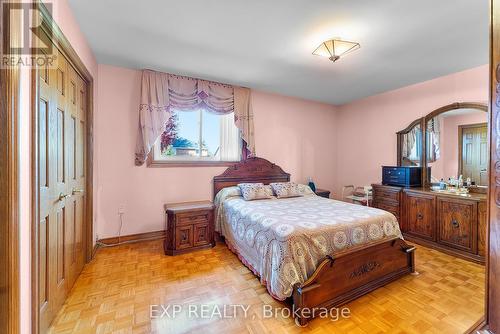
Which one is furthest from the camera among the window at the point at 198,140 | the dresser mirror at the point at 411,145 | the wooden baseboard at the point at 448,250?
the dresser mirror at the point at 411,145

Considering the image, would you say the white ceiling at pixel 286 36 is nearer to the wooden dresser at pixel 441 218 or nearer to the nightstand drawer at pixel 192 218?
the wooden dresser at pixel 441 218

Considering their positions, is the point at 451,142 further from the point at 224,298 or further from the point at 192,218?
the point at 192,218

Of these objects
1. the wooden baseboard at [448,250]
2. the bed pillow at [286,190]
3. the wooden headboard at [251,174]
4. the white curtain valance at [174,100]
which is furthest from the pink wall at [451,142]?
the white curtain valance at [174,100]

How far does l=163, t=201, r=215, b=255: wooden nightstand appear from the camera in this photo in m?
2.79

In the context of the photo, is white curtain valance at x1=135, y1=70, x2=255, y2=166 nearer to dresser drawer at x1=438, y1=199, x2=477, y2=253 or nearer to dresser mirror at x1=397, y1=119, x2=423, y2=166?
dresser mirror at x1=397, y1=119, x2=423, y2=166

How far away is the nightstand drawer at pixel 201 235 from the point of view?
9.63ft

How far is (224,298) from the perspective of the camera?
1943 mm

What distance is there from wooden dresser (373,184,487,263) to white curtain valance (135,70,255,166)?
2665 mm

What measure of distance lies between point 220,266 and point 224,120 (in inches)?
90.7

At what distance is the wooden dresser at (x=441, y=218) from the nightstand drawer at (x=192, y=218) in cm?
286

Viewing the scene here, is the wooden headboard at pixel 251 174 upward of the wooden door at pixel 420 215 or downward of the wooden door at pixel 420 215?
upward

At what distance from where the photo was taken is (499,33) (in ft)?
2.07

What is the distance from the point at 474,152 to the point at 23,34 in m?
4.58

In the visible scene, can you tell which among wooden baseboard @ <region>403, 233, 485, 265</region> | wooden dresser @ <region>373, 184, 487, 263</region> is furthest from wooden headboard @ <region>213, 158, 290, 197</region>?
wooden baseboard @ <region>403, 233, 485, 265</region>
